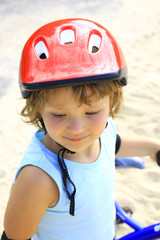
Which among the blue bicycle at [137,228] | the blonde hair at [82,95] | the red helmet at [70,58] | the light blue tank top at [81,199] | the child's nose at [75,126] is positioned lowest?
the blue bicycle at [137,228]

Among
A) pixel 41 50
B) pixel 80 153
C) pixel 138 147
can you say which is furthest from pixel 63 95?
pixel 138 147

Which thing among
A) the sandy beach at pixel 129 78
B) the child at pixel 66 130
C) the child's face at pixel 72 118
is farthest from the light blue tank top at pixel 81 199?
the sandy beach at pixel 129 78

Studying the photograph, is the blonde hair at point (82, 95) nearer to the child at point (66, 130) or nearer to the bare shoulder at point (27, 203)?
the child at point (66, 130)

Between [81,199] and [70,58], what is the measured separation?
61cm

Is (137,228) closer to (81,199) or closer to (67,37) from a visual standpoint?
(81,199)

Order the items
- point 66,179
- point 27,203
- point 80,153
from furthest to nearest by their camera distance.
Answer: point 80,153, point 66,179, point 27,203

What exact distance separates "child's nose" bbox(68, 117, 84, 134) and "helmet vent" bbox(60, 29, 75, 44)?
343 mm

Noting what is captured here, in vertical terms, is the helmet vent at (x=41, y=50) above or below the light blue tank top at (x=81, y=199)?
above

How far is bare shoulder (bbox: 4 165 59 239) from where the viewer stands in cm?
138

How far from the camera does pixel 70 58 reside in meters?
1.44

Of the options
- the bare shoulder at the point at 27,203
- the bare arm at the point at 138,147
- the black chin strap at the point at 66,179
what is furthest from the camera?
the bare arm at the point at 138,147

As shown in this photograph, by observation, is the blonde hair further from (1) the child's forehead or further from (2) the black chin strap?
(2) the black chin strap

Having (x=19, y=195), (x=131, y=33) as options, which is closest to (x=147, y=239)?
(x=19, y=195)

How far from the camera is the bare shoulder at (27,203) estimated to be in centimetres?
138
